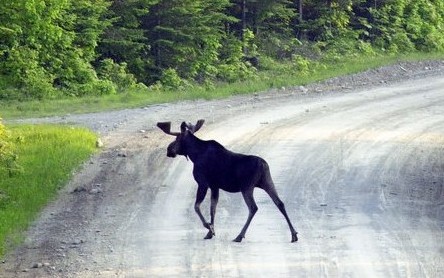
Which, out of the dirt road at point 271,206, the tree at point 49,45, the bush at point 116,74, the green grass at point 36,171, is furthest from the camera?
the bush at point 116,74

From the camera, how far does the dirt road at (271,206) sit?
11188 mm

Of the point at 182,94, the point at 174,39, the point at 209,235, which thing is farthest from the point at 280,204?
the point at 174,39

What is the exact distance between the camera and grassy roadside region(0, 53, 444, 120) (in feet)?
80.5

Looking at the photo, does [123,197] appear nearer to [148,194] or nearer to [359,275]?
[148,194]

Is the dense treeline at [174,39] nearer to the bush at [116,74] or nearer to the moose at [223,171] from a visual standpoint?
the bush at [116,74]

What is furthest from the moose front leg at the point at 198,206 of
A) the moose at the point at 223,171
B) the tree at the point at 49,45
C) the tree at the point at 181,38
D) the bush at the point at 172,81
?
the tree at the point at 181,38

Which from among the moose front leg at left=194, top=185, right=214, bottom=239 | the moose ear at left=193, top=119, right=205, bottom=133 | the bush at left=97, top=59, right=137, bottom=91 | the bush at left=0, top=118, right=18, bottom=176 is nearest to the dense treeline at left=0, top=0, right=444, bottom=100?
the bush at left=97, top=59, right=137, bottom=91

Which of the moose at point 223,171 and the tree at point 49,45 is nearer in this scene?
the moose at point 223,171

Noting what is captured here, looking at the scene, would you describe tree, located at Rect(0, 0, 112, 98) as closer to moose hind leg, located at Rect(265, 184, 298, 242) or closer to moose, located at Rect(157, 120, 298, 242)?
moose, located at Rect(157, 120, 298, 242)

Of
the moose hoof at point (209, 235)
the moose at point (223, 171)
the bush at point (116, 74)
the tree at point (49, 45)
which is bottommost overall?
the bush at point (116, 74)

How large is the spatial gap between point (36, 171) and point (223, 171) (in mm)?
5454

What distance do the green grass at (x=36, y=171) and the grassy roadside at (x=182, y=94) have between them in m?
3.29

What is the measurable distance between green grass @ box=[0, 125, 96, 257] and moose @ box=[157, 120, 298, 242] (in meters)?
2.36

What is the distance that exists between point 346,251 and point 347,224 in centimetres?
143
